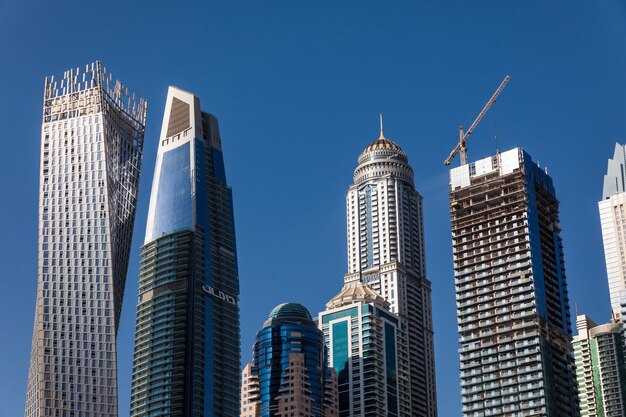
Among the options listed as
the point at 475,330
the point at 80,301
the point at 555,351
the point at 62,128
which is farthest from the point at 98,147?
the point at 555,351

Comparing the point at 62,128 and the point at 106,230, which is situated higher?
the point at 62,128

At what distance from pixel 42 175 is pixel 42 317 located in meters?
25.8

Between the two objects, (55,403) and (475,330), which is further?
(475,330)

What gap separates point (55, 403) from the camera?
172m

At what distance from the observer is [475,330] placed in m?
195

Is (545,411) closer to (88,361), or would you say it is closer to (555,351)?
(555,351)

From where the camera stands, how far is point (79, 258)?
600ft

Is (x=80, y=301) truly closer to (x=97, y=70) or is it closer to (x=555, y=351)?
(x=97, y=70)

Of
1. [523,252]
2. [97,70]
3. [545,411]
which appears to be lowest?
[545,411]

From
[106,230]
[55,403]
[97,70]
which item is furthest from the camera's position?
[97,70]

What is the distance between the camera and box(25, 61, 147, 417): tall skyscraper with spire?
175250 mm

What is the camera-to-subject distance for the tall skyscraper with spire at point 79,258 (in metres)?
175

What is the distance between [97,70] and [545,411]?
94.0 m

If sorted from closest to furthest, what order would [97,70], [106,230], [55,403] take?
[55,403], [106,230], [97,70]
